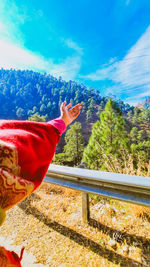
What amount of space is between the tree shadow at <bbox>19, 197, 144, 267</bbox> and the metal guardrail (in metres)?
0.25

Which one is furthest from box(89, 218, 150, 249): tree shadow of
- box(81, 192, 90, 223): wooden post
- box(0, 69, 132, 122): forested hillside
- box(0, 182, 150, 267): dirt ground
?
box(0, 69, 132, 122): forested hillside

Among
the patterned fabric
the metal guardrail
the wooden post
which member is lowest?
the wooden post

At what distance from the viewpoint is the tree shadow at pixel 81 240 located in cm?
134

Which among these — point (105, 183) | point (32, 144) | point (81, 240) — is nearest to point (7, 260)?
point (32, 144)

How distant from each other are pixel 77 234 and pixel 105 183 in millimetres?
780

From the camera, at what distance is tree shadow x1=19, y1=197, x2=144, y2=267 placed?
4.39 feet

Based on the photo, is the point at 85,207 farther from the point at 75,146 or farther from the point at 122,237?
the point at 75,146

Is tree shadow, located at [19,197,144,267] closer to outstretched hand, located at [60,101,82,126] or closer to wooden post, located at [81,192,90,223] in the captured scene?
wooden post, located at [81,192,90,223]

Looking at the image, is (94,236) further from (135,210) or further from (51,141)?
(51,141)

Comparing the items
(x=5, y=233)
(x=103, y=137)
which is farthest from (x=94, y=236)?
(x=103, y=137)

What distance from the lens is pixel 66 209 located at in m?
2.16

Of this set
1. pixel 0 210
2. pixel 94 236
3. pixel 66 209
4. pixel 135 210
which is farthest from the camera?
pixel 66 209

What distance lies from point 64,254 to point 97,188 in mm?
740

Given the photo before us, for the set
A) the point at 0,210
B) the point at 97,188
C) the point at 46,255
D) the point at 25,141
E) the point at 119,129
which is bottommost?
the point at 46,255
